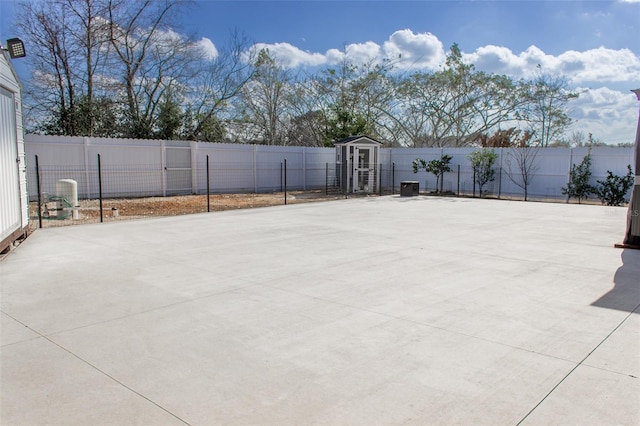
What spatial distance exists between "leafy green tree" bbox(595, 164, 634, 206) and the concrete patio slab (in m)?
9.98

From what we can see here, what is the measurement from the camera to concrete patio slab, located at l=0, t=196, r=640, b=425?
2.75 meters

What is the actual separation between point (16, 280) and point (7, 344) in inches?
93.9

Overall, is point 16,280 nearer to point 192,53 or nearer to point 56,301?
point 56,301

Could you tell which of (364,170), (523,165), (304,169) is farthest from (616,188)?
(304,169)

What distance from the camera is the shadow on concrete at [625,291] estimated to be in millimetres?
4694

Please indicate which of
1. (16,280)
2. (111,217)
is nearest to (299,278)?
(16,280)

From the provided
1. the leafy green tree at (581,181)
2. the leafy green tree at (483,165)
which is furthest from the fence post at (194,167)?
the leafy green tree at (581,181)

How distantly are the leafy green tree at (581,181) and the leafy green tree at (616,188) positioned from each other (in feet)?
1.70

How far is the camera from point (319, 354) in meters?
3.48

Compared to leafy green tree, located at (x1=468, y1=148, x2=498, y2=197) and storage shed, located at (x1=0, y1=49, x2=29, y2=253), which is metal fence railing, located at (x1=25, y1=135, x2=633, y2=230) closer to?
leafy green tree, located at (x1=468, y1=148, x2=498, y2=197)

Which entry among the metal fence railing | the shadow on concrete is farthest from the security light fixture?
the shadow on concrete

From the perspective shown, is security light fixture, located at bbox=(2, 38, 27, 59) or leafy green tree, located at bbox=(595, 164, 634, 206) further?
leafy green tree, located at bbox=(595, 164, 634, 206)

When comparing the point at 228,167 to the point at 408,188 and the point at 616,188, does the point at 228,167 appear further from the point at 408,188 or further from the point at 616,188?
the point at 616,188

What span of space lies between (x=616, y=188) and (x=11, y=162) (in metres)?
17.9
